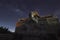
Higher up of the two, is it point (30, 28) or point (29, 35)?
point (30, 28)

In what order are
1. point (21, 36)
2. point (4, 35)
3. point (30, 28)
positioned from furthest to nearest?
point (30, 28) → point (21, 36) → point (4, 35)

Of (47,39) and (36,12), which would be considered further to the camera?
(36,12)

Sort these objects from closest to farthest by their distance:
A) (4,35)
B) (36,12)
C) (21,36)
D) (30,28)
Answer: (4,35)
(21,36)
(30,28)
(36,12)

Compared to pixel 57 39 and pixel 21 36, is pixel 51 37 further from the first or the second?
pixel 21 36

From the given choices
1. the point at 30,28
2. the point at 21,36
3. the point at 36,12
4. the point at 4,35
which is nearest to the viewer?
the point at 4,35

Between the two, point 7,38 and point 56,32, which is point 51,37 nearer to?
point 56,32

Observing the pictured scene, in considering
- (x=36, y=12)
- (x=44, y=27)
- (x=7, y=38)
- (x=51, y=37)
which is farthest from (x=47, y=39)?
(x=36, y=12)

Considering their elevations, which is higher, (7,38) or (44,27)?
(44,27)

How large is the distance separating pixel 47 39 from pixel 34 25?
14.3ft

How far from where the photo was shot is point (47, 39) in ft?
61.6

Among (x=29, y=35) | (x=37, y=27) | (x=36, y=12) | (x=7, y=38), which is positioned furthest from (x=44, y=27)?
(x=36, y=12)

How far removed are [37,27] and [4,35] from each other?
8.29m

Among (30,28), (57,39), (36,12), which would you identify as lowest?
(57,39)

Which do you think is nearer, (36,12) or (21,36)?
(21,36)
